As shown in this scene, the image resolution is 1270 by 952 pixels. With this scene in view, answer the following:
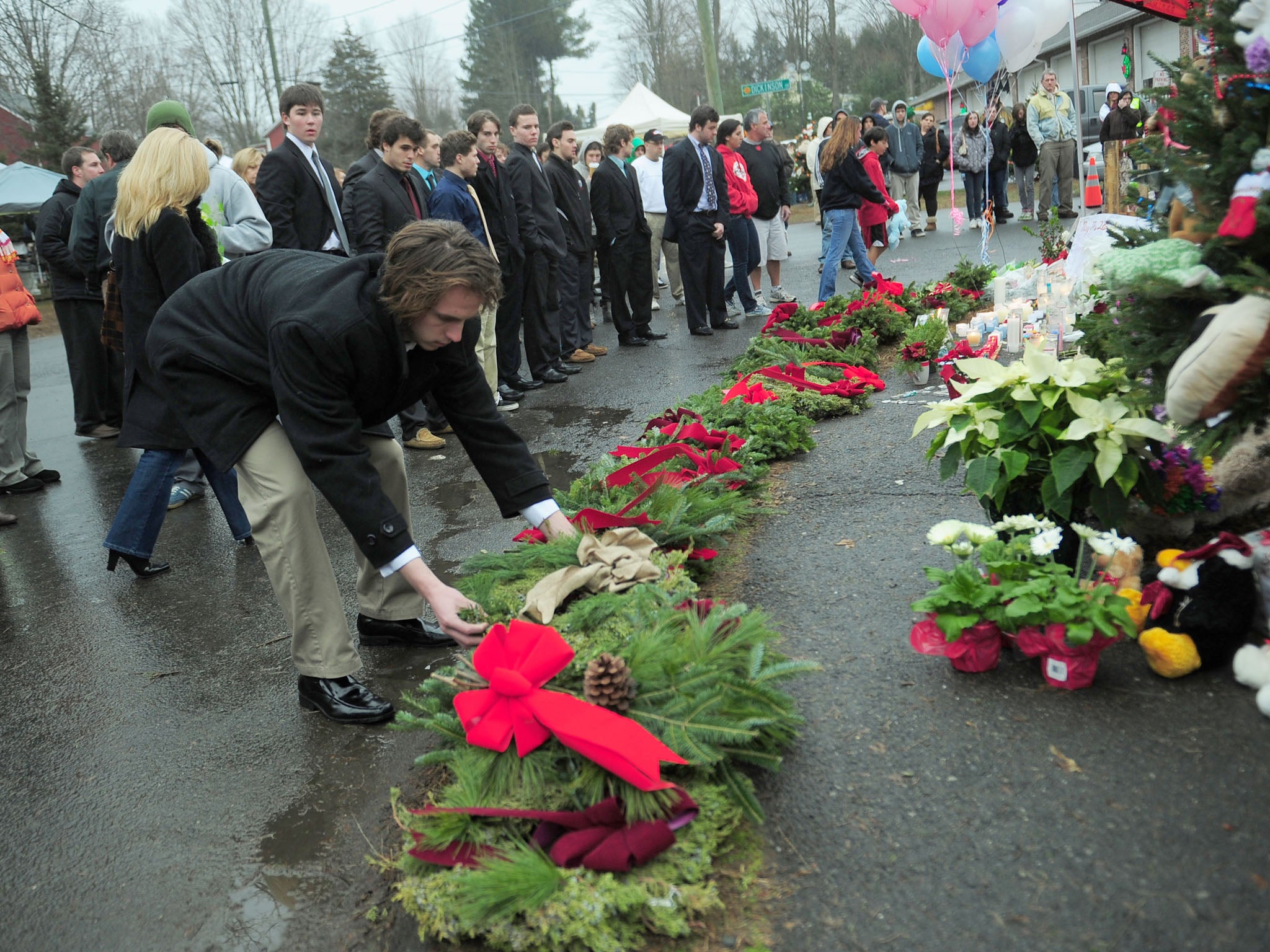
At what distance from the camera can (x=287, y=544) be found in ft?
10.9

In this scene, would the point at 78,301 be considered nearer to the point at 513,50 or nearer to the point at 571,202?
the point at 571,202

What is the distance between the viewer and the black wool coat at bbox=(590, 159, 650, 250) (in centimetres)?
1016

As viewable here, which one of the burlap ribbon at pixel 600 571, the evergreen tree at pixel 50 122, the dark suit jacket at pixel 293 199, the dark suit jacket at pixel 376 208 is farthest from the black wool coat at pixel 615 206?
the evergreen tree at pixel 50 122

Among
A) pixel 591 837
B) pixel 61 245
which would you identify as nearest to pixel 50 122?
pixel 61 245

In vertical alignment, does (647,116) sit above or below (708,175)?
above

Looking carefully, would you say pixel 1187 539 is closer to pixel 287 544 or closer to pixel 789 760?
pixel 789 760

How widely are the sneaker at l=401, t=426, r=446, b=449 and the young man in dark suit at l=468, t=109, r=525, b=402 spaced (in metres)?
1.16

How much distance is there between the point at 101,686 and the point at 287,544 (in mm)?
1283

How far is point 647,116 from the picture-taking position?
25.9m

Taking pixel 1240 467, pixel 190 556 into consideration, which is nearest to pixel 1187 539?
pixel 1240 467

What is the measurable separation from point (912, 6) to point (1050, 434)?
803cm

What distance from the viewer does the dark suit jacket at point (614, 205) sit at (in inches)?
400

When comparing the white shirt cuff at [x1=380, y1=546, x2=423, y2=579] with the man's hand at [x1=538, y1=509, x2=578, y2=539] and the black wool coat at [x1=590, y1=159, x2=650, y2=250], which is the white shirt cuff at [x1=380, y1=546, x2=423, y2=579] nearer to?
the man's hand at [x1=538, y1=509, x2=578, y2=539]

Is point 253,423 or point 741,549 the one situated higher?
point 253,423
